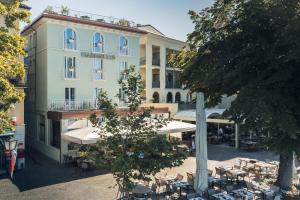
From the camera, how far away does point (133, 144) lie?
12.8 meters

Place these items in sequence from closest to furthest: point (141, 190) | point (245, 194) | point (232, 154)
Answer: point (141, 190) → point (245, 194) → point (232, 154)

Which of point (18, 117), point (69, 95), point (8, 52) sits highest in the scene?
point (8, 52)

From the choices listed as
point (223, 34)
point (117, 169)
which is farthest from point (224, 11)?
point (117, 169)

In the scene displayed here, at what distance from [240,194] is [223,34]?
28.0 ft

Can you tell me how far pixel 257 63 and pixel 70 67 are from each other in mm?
18693

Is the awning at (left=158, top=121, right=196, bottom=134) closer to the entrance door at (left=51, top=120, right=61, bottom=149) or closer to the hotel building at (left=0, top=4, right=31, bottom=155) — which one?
the entrance door at (left=51, top=120, right=61, bottom=149)

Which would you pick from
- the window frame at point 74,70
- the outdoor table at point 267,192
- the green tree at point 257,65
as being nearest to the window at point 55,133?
the window frame at point 74,70

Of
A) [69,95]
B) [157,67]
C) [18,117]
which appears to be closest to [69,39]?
[69,95]

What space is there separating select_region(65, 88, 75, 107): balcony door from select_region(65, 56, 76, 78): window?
132 cm

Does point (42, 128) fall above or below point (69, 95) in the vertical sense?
below

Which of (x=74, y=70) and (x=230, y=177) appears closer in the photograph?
(x=230, y=177)

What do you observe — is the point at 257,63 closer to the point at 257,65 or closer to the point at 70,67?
the point at 257,65

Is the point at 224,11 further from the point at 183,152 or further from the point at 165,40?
the point at 165,40

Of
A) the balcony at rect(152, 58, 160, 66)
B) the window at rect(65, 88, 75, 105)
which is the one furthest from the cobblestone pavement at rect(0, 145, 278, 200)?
the balcony at rect(152, 58, 160, 66)
